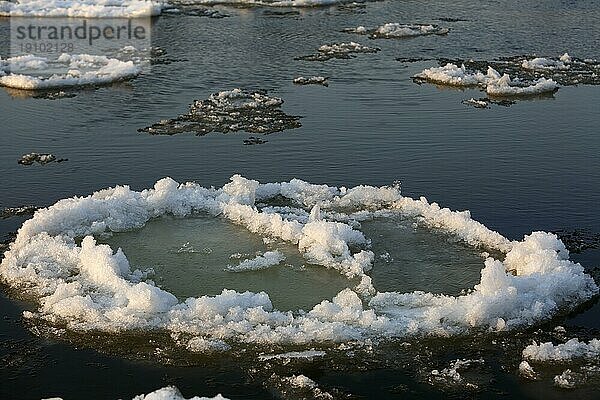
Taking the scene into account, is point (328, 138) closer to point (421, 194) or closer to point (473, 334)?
point (421, 194)

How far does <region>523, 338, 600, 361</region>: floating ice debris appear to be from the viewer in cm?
826

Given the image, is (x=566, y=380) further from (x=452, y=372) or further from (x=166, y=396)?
(x=166, y=396)

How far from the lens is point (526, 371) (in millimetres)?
8070

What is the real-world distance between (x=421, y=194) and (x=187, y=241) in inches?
140

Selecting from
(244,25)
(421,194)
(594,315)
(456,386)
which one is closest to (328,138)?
(421,194)

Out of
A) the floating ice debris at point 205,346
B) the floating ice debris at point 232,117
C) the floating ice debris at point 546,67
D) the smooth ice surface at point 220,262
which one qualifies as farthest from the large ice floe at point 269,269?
the floating ice debris at point 546,67

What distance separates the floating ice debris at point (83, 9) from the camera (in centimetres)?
2673

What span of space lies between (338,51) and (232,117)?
6.28 m

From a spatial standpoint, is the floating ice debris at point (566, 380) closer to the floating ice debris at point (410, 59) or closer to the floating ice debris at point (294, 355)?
the floating ice debris at point (294, 355)

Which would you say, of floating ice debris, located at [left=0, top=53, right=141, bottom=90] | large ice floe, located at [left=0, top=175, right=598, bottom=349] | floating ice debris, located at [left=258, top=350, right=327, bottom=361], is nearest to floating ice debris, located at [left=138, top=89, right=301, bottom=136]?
floating ice debris, located at [left=0, top=53, right=141, bottom=90]

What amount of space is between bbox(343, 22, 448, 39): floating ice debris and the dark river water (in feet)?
1.85

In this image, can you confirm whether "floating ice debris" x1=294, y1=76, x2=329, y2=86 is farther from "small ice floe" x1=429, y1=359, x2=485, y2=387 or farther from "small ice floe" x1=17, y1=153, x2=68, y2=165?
"small ice floe" x1=429, y1=359, x2=485, y2=387

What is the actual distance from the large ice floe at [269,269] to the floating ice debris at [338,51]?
9153mm

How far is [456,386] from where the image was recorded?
7840 millimetres
